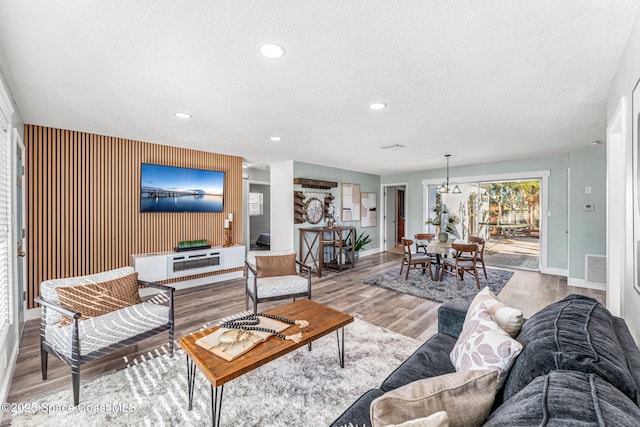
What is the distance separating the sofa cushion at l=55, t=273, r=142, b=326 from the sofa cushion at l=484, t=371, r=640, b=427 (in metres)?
2.75

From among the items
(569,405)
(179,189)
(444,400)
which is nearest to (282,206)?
(179,189)

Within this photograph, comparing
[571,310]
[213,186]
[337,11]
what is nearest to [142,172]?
[213,186]

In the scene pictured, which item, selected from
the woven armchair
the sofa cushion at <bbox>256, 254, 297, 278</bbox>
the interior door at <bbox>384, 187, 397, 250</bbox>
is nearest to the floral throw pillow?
the woven armchair

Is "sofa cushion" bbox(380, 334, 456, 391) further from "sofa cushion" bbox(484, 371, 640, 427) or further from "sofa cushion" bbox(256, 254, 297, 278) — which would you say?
"sofa cushion" bbox(256, 254, 297, 278)

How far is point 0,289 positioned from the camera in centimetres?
204

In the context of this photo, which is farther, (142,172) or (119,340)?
(142,172)

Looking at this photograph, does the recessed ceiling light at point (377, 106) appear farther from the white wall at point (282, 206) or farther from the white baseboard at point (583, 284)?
the white baseboard at point (583, 284)

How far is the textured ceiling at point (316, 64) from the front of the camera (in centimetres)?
146

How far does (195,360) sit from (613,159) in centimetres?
358

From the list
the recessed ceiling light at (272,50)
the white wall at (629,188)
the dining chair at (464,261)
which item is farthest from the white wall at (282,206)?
the white wall at (629,188)

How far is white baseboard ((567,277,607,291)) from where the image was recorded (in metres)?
4.50

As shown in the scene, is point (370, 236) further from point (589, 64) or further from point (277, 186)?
point (589, 64)

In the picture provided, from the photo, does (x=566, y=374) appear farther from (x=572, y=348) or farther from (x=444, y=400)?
(x=444, y=400)

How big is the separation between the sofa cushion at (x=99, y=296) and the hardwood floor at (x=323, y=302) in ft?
1.47
